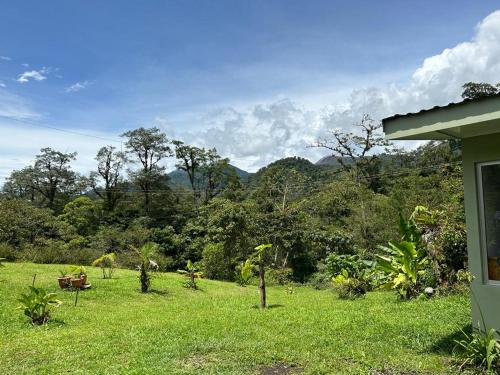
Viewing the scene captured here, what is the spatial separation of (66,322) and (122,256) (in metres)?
18.6

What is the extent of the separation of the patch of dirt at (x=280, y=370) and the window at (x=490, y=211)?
271cm

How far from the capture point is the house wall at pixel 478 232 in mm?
5461

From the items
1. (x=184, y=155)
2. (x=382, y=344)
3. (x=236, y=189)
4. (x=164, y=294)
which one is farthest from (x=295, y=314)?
(x=184, y=155)

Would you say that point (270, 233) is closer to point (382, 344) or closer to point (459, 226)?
point (459, 226)

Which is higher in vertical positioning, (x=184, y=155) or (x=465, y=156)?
(x=184, y=155)

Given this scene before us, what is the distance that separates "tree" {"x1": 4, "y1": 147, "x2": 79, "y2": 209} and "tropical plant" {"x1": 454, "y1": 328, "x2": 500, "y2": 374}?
4156 centimetres

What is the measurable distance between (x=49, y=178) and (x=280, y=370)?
41596 mm

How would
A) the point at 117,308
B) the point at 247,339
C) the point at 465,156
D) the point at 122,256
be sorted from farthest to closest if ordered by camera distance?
the point at 122,256 → the point at 117,308 → the point at 247,339 → the point at 465,156

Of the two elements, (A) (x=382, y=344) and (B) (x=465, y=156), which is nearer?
(B) (x=465, y=156)

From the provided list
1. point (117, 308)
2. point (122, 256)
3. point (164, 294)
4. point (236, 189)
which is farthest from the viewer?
point (236, 189)

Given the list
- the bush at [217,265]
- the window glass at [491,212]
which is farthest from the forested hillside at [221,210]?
the window glass at [491,212]

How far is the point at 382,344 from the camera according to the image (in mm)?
6637

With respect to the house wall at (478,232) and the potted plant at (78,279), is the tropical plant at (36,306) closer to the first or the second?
the potted plant at (78,279)

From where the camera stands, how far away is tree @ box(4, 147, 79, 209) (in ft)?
138
